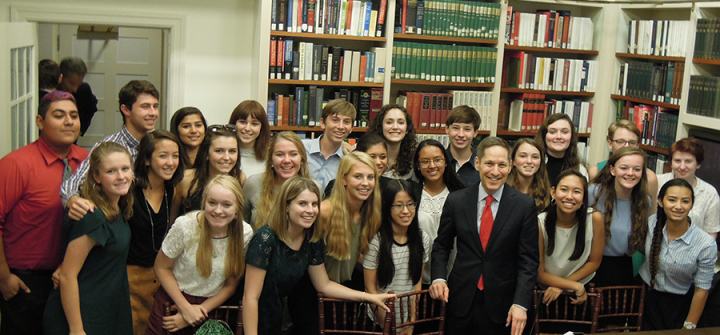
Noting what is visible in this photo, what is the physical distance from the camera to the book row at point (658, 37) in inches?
188

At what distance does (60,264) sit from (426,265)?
1590 mm

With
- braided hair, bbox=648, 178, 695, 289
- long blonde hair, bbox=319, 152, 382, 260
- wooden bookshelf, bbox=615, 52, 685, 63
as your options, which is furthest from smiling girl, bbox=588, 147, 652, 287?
wooden bookshelf, bbox=615, 52, 685, 63

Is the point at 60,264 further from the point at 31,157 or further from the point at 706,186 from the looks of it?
the point at 706,186

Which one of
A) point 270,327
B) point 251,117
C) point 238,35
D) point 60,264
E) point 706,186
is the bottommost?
point 270,327

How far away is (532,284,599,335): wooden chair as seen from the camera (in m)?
2.78

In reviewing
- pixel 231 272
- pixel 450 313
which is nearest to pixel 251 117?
pixel 231 272

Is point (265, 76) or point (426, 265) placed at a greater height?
point (265, 76)

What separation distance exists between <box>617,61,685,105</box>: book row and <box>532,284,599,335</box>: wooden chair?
2.49m

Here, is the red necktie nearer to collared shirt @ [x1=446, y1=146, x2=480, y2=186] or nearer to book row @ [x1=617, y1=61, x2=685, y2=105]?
collared shirt @ [x1=446, y1=146, x2=480, y2=186]

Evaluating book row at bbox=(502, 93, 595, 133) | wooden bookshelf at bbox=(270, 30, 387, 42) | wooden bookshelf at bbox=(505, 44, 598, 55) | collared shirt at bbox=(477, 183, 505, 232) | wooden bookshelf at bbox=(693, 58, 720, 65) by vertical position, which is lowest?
collared shirt at bbox=(477, 183, 505, 232)

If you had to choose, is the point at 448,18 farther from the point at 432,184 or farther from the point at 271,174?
the point at 271,174

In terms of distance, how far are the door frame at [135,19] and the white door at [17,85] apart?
47 cm

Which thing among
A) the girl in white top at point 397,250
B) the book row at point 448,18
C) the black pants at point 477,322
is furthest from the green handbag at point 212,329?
the book row at point 448,18

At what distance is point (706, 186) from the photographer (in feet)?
12.5
